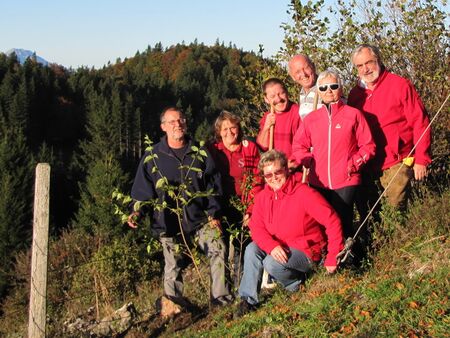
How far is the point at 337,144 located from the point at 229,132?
A: 1.14 metres

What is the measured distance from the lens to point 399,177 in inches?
210

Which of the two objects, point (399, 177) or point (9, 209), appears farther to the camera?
point (9, 209)

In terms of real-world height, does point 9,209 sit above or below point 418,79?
below

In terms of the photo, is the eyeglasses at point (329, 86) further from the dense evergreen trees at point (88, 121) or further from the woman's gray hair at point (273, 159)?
the dense evergreen trees at point (88, 121)

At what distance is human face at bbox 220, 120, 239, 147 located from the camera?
18.7ft

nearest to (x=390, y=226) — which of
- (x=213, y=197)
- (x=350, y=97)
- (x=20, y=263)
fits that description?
(x=350, y=97)

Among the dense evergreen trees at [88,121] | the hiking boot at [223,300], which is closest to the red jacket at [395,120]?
the hiking boot at [223,300]

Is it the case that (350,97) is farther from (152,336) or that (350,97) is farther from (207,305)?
(152,336)

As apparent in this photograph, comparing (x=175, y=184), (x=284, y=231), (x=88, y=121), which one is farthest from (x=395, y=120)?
(x=88, y=121)

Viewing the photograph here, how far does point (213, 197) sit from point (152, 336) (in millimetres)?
1544

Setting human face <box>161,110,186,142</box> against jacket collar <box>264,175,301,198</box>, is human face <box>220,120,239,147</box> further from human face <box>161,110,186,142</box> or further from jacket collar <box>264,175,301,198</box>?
jacket collar <box>264,175,301,198</box>

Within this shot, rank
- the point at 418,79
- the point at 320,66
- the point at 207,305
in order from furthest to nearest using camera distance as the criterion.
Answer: the point at 320,66
the point at 418,79
the point at 207,305

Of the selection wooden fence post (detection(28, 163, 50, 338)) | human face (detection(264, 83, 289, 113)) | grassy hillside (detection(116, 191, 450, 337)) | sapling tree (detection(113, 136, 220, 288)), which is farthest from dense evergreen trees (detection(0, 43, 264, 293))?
wooden fence post (detection(28, 163, 50, 338))

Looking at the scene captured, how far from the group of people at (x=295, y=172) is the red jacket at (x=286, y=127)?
0.01m
